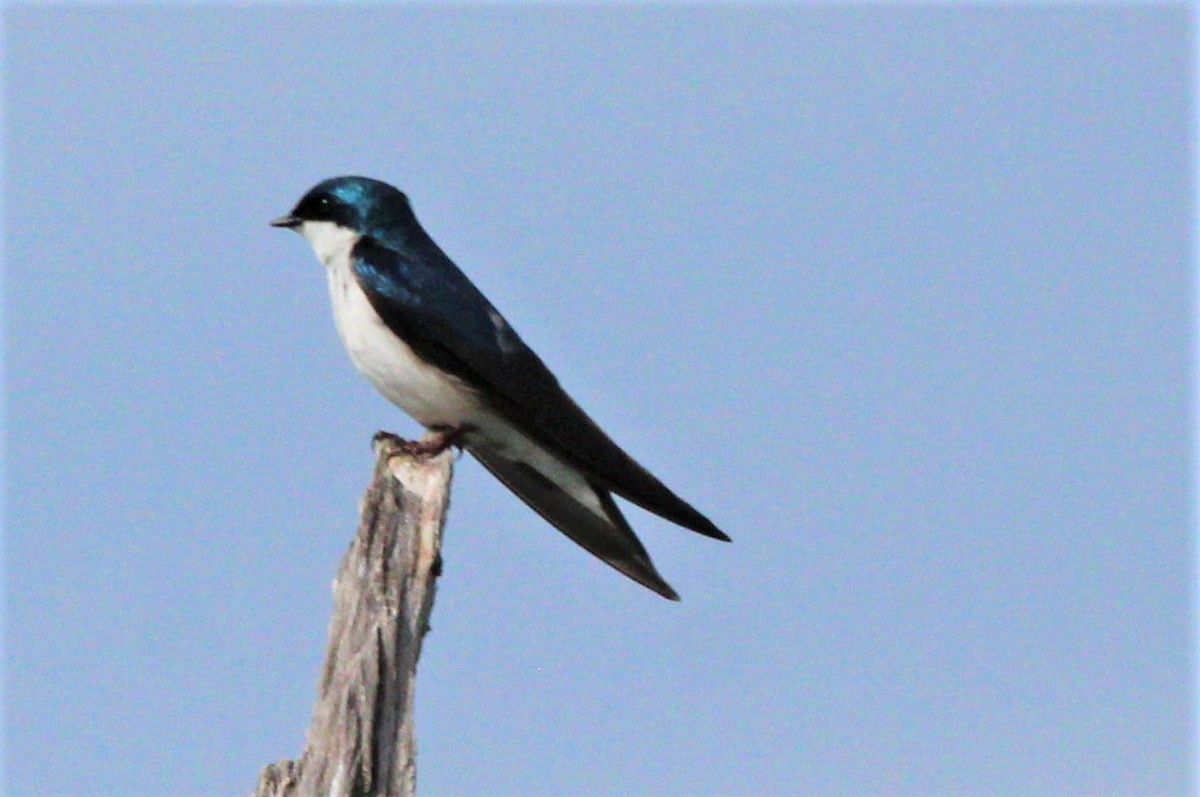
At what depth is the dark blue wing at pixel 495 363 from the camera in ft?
23.8

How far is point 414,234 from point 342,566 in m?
2.66

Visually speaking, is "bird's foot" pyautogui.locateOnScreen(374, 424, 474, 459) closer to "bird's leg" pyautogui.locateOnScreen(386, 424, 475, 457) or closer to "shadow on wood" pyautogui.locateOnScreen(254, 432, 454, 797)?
"bird's leg" pyautogui.locateOnScreen(386, 424, 475, 457)

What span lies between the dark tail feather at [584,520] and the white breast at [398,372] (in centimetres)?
27

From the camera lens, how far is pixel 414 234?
7758mm

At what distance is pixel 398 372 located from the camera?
7.24 m

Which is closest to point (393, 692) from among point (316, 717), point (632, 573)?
point (316, 717)

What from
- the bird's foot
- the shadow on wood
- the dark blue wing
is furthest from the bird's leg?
the shadow on wood

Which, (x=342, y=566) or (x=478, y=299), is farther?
(x=478, y=299)

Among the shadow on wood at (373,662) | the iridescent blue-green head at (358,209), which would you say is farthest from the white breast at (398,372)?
the shadow on wood at (373,662)

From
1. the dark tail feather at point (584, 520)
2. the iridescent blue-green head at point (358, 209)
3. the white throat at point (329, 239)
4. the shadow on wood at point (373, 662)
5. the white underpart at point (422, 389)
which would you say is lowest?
the shadow on wood at point (373, 662)

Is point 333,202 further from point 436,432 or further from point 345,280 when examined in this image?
point 436,432

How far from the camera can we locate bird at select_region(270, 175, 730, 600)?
7242 millimetres

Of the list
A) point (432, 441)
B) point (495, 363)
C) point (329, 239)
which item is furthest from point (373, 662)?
point (329, 239)

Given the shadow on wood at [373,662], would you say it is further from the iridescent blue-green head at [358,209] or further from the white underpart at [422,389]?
the iridescent blue-green head at [358,209]
